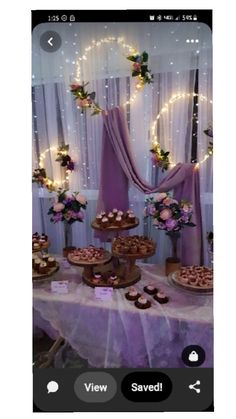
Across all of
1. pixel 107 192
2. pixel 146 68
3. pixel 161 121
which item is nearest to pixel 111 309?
pixel 107 192

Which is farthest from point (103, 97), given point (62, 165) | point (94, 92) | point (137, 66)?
point (62, 165)

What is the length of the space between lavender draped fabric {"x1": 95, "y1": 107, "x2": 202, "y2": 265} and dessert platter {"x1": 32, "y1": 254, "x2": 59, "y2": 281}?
0.66 ft

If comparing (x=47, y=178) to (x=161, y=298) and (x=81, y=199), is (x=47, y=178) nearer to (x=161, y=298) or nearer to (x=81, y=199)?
(x=81, y=199)

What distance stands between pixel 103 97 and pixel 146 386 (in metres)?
0.94

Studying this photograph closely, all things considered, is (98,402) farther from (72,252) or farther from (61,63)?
(61,63)

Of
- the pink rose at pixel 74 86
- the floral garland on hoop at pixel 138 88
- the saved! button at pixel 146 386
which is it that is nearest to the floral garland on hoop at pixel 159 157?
the floral garland on hoop at pixel 138 88

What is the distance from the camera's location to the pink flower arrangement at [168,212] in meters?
1.24

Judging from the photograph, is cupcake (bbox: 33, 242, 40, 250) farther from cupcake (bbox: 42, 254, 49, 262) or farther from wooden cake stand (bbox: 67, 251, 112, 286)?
wooden cake stand (bbox: 67, 251, 112, 286)

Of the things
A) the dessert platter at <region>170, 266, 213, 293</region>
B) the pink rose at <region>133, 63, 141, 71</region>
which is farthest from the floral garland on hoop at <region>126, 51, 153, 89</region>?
the dessert platter at <region>170, 266, 213, 293</region>

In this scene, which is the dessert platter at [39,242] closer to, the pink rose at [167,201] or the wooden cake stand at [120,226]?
the wooden cake stand at [120,226]

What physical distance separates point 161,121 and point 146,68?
0.58 ft
